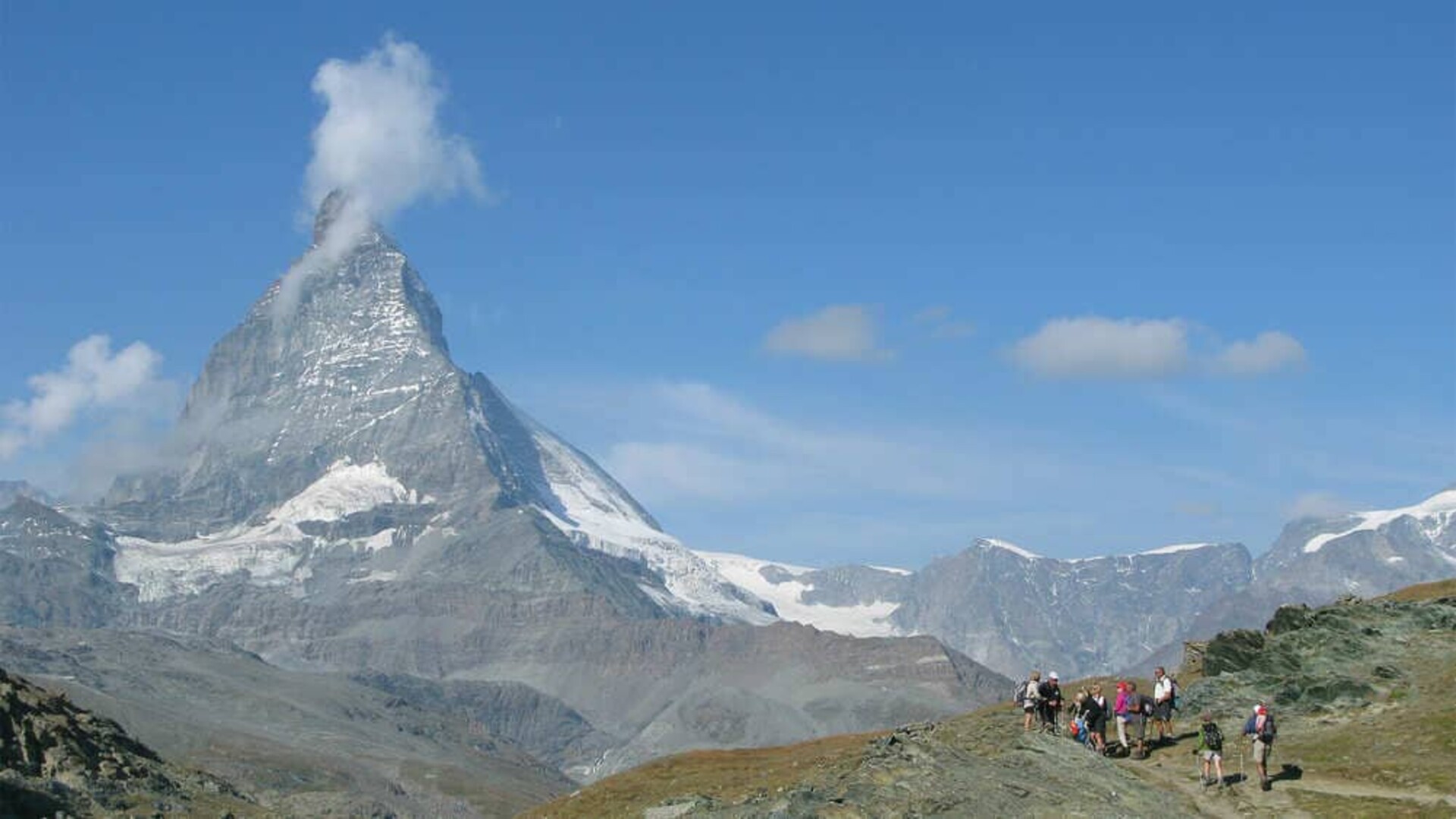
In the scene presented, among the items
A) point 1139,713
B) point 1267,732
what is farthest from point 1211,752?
point 1139,713

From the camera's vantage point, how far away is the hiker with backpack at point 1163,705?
236 feet

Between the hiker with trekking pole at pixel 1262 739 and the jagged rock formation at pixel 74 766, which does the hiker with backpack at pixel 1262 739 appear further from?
the jagged rock formation at pixel 74 766

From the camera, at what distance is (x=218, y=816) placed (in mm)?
184750

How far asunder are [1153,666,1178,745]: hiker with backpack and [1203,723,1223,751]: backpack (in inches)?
213

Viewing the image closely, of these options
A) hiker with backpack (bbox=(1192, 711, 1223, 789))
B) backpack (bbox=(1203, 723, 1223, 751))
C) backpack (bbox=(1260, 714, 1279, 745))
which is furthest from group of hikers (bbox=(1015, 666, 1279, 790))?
A: backpack (bbox=(1260, 714, 1279, 745))

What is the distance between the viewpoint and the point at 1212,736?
65.0 meters

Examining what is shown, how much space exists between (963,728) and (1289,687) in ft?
47.4

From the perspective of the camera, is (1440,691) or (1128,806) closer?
(1128,806)

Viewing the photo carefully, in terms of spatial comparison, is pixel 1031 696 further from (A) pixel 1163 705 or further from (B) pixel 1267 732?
(B) pixel 1267 732

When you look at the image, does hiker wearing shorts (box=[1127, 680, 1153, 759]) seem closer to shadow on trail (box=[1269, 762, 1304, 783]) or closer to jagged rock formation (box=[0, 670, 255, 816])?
shadow on trail (box=[1269, 762, 1304, 783])

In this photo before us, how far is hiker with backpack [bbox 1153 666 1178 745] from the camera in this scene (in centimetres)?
7181

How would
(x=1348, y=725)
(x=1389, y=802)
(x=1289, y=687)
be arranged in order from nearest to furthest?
(x=1389, y=802), (x=1348, y=725), (x=1289, y=687)

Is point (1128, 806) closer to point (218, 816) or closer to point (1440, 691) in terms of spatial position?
point (1440, 691)

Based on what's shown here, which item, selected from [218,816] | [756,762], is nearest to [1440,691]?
[756,762]
